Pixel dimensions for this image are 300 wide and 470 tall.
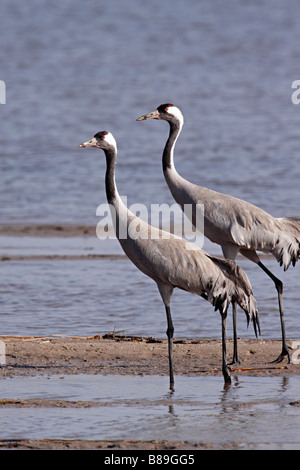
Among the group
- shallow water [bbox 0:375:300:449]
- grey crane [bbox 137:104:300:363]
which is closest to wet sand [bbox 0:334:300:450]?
shallow water [bbox 0:375:300:449]

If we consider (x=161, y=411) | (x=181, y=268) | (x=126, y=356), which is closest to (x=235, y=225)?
(x=181, y=268)

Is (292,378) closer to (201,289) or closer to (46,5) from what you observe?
(201,289)

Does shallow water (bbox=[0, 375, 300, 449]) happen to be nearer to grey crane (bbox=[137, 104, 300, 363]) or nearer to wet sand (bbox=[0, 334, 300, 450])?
wet sand (bbox=[0, 334, 300, 450])

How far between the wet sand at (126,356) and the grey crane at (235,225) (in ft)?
1.16

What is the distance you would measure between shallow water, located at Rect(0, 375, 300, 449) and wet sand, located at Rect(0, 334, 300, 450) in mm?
210

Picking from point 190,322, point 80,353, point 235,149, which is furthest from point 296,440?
point 235,149

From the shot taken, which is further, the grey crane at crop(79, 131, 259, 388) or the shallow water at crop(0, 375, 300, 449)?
the grey crane at crop(79, 131, 259, 388)

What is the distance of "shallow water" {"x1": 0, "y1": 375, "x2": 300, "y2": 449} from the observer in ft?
19.2

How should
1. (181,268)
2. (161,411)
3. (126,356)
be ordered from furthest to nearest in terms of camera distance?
1. (126,356)
2. (181,268)
3. (161,411)

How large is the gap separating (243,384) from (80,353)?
143cm

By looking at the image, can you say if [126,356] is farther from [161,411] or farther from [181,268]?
[161,411]

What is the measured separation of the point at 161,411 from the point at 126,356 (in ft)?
5.07

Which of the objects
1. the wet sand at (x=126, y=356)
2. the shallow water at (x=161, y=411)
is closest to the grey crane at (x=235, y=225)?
the wet sand at (x=126, y=356)

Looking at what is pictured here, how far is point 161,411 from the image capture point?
642cm
